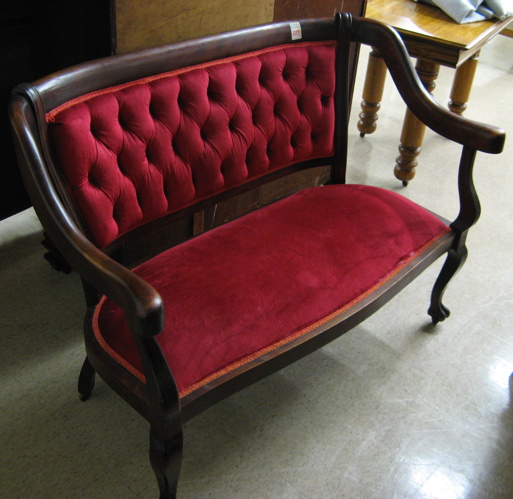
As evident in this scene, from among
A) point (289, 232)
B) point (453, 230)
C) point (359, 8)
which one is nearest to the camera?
point (289, 232)

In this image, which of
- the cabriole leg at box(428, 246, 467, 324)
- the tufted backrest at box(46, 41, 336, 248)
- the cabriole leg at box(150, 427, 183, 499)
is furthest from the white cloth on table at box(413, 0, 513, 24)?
the cabriole leg at box(150, 427, 183, 499)

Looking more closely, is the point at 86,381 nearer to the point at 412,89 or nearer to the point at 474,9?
the point at 412,89

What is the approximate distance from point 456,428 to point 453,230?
0.60 metres

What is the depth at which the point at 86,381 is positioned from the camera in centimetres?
176

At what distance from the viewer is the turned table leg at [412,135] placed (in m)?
2.62

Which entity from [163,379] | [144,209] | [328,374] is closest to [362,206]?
[328,374]

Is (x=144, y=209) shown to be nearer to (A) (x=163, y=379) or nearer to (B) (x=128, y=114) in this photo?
(B) (x=128, y=114)

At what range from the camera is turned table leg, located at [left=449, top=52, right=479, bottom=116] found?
302 centimetres

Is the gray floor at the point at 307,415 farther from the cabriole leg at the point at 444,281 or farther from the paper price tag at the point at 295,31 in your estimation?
the paper price tag at the point at 295,31

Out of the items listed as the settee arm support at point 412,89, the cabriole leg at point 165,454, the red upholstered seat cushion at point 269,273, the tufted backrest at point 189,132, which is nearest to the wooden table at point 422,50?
the settee arm support at point 412,89

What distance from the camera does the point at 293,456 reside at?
5.55 ft

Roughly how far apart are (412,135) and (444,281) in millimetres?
977

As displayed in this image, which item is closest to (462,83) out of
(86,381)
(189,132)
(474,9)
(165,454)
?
(474,9)

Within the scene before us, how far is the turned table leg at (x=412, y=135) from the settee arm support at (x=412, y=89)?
0.72 m
